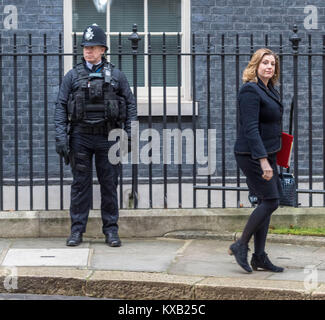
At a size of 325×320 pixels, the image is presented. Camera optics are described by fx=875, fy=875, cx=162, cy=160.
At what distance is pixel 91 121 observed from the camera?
314 inches

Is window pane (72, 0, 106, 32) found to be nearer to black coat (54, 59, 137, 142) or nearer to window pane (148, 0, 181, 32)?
window pane (148, 0, 181, 32)

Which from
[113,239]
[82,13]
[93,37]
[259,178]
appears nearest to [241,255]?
[259,178]

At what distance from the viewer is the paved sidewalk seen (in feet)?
21.6

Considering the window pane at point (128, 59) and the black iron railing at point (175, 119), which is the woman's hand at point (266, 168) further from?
the window pane at point (128, 59)

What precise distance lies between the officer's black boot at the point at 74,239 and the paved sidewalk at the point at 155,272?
7cm

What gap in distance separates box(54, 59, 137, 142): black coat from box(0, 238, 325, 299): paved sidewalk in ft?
3.57

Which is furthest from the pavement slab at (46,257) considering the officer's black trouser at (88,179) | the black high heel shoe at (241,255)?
the black high heel shoe at (241,255)

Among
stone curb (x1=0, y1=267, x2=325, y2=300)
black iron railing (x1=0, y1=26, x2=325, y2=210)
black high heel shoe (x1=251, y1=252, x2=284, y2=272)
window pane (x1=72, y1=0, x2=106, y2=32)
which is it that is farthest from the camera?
window pane (x1=72, y1=0, x2=106, y2=32)

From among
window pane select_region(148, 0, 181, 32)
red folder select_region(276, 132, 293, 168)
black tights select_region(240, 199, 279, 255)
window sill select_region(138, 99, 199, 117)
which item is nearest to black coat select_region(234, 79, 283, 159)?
red folder select_region(276, 132, 293, 168)

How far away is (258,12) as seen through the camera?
11156mm

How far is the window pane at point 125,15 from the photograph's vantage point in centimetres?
1119

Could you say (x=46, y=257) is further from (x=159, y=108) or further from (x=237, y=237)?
(x=159, y=108)

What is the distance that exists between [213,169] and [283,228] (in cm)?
200

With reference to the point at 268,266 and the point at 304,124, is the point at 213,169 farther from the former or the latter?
the point at 268,266
